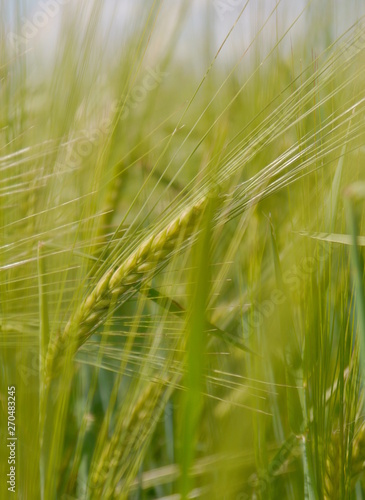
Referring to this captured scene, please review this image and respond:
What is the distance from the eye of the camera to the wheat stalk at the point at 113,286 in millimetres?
431

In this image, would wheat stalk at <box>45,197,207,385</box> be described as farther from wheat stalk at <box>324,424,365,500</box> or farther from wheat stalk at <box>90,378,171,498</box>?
wheat stalk at <box>324,424,365,500</box>

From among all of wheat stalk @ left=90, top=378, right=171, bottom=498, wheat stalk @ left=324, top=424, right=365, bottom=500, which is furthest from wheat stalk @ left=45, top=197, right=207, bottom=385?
wheat stalk @ left=324, top=424, right=365, bottom=500

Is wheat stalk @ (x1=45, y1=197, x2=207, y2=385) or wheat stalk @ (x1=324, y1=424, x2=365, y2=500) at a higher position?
wheat stalk @ (x1=45, y1=197, x2=207, y2=385)

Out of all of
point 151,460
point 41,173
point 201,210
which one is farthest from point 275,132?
point 151,460

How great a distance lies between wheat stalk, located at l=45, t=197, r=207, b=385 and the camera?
1.41 ft

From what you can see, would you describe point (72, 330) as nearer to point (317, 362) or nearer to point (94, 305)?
point (94, 305)

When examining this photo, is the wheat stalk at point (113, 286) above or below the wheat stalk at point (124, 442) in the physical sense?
above

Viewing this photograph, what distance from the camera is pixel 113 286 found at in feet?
1.47

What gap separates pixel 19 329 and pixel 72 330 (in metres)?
0.06

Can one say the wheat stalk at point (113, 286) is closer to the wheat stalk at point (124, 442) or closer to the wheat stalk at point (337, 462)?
the wheat stalk at point (124, 442)

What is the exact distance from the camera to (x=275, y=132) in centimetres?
44

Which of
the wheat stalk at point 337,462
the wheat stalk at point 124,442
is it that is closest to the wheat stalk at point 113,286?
the wheat stalk at point 124,442

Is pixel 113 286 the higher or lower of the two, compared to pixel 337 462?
higher

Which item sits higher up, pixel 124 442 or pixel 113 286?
pixel 113 286
